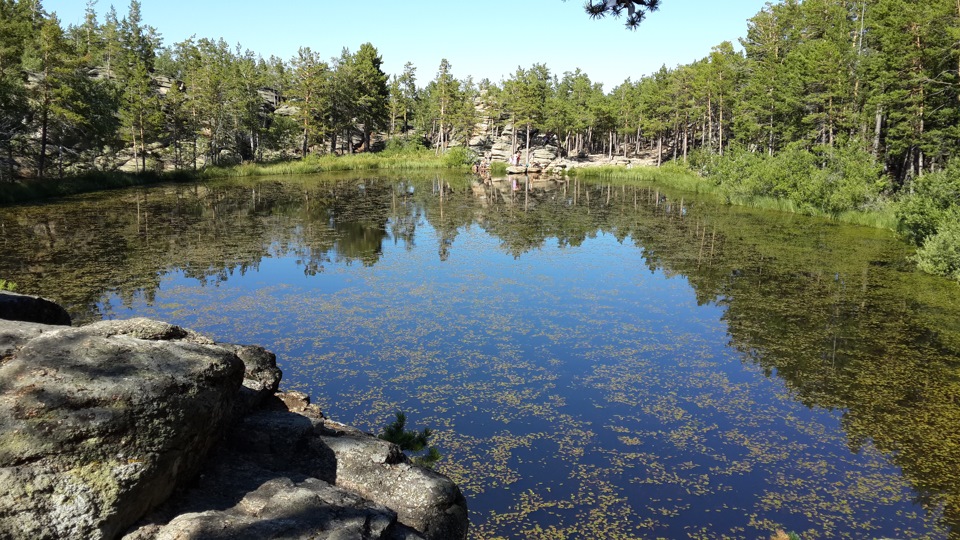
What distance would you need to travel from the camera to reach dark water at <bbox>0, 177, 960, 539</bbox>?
21.9 feet

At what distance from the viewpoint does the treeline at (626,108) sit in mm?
26484

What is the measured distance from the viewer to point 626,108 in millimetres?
70062

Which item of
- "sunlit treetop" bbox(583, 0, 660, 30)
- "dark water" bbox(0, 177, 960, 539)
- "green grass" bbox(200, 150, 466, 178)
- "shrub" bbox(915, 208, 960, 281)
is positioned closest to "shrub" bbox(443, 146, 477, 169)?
"green grass" bbox(200, 150, 466, 178)

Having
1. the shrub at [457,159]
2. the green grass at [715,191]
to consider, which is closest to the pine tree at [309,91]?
the shrub at [457,159]

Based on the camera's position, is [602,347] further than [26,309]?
Yes

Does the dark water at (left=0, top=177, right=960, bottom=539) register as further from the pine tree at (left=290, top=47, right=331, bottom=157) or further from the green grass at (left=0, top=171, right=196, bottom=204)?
the pine tree at (left=290, top=47, right=331, bottom=157)

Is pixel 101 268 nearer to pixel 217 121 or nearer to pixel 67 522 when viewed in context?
pixel 67 522

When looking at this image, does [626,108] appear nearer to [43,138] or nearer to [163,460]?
[43,138]

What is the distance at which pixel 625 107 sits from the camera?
230 feet

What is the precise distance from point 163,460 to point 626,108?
237ft

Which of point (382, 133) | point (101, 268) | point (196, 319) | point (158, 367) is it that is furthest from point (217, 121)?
point (158, 367)

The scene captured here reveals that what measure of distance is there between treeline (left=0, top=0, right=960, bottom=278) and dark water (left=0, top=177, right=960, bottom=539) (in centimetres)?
633

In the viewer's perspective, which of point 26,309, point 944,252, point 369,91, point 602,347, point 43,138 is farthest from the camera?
point 369,91

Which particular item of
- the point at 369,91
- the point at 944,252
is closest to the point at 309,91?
the point at 369,91
